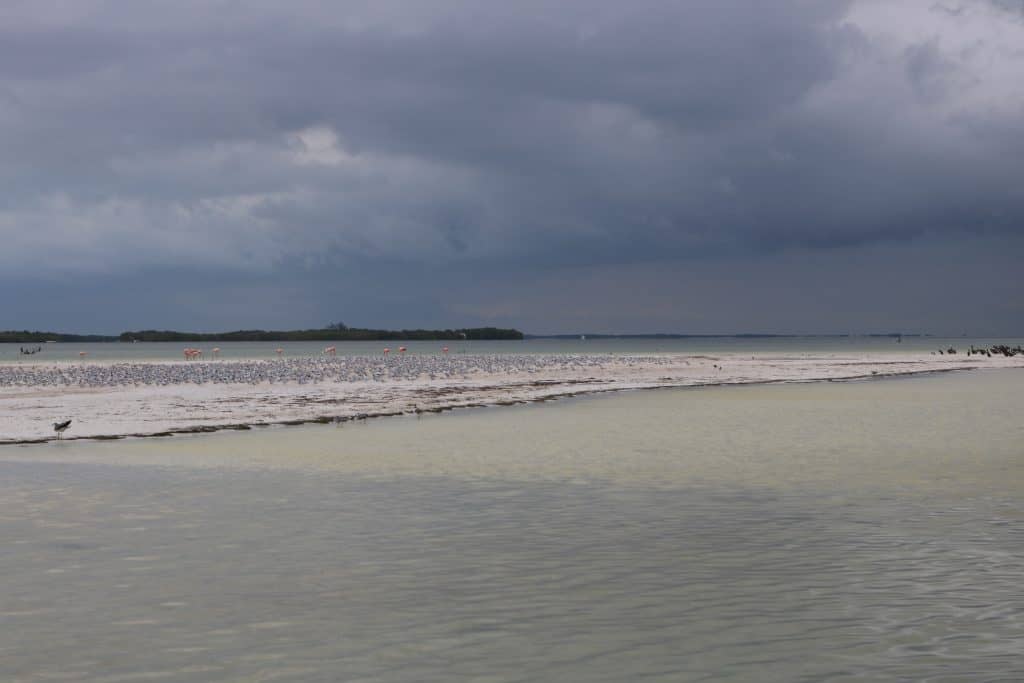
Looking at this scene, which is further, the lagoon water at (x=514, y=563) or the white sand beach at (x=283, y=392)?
the white sand beach at (x=283, y=392)

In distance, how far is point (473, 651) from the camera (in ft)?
33.7

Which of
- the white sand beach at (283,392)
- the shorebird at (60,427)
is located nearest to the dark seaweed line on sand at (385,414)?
the white sand beach at (283,392)

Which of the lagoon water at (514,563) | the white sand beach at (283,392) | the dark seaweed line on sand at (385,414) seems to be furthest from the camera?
the white sand beach at (283,392)

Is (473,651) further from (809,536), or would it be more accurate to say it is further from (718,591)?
(809,536)

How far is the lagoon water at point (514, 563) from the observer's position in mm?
10094

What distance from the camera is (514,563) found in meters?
14.1

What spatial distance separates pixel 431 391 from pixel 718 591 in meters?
41.6

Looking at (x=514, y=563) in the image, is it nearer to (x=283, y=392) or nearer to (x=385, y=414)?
(x=385, y=414)

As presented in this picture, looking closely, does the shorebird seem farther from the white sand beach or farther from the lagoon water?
the lagoon water

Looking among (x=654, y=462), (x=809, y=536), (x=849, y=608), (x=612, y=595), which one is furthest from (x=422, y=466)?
(x=849, y=608)

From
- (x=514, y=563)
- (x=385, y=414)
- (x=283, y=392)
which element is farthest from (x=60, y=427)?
(x=514, y=563)

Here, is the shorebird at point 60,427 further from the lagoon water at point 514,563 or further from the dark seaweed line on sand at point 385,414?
the lagoon water at point 514,563

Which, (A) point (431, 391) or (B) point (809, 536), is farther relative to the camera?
(A) point (431, 391)

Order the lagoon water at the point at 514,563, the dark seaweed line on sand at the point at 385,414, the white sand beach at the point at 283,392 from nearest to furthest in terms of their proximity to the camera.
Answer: the lagoon water at the point at 514,563
the dark seaweed line on sand at the point at 385,414
the white sand beach at the point at 283,392
